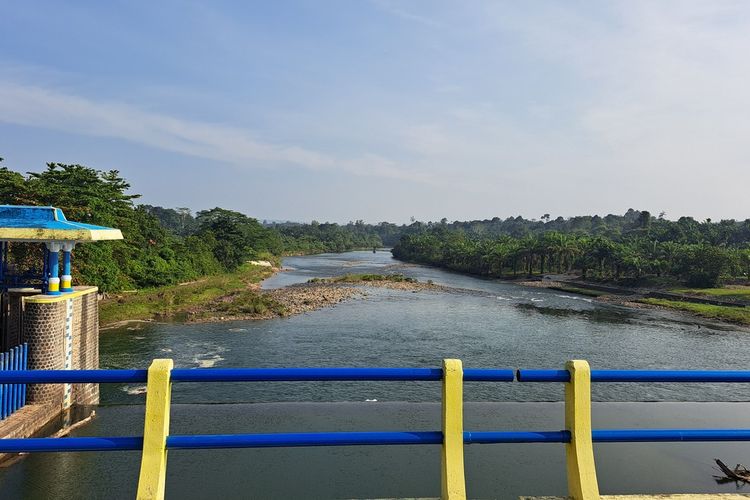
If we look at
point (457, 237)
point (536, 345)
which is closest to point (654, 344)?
point (536, 345)

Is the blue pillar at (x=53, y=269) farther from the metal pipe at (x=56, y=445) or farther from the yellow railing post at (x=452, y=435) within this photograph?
the yellow railing post at (x=452, y=435)

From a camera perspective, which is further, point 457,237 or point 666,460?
point 457,237

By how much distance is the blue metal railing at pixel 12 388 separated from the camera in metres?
9.42

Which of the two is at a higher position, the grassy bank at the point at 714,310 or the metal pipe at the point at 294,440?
the metal pipe at the point at 294,440

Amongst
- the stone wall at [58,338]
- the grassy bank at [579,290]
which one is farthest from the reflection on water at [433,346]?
the grassy bank at [579,290]

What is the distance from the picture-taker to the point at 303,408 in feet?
45.1

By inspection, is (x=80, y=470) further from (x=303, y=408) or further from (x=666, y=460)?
(x=666, y=460)

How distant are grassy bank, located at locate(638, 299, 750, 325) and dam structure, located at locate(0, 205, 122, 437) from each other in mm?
38254

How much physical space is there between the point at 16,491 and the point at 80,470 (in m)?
1.02

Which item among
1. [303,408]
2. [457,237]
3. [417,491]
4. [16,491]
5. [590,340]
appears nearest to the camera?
[16,491]

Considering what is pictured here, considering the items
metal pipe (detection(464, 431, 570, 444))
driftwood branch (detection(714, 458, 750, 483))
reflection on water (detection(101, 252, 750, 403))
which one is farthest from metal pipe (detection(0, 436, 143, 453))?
reflection on water (detection(101, 252, 750, 403))

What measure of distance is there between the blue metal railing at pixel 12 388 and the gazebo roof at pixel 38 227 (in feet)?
7.33

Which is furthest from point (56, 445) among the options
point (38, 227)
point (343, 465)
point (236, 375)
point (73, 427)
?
point (73, 427)

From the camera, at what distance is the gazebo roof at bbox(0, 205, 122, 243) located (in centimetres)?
996
